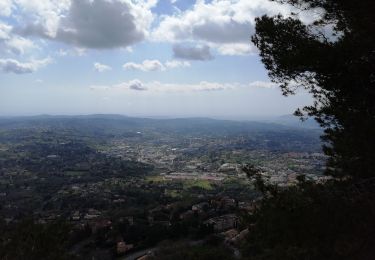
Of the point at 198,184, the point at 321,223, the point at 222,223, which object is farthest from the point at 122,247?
the point at 198,184

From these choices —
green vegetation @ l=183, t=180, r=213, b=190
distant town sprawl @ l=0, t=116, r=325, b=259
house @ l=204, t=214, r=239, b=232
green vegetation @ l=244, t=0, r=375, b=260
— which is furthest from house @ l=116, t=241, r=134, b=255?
green vegetation @ l=183, t=180, r=213, b=190

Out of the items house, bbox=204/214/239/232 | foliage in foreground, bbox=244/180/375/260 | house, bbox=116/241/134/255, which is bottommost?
house, bbox=116/241/134/255

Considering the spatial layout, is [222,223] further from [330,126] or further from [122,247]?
[330,126]

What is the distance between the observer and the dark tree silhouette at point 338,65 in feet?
21.6

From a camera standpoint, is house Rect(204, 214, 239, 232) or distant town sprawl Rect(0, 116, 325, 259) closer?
distant town sprawl Rect(0, 116, 325, 259)

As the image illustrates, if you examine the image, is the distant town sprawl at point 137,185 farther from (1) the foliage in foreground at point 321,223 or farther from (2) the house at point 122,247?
(1) the foliage in foreground at point 321,223

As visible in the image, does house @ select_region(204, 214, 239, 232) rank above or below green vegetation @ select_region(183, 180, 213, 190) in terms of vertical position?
above

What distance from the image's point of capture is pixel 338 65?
6898mm

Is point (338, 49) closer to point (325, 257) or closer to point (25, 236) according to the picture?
point (325, 257)

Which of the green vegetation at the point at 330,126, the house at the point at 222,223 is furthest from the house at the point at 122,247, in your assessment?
the green vegetation at the point at 330,126

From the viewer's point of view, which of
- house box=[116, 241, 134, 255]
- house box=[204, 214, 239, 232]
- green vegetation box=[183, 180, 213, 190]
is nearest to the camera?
house box=[116, 241, 134, 255]

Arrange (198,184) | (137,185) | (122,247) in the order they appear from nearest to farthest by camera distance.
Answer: (122,247) → (137,185) → (198,184)

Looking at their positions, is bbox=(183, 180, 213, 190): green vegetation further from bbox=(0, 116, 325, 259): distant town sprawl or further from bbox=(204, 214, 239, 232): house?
bbox=(204, 214, 239, 232): house

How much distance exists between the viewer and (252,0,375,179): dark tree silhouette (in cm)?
658
